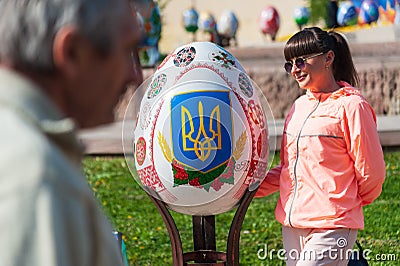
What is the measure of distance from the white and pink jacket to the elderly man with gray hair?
247 cm

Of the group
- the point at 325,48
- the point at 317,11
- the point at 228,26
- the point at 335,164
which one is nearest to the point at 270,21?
the point at 228,26

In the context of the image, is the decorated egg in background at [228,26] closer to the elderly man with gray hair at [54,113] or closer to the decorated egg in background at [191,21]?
the decorated egg in background at [191,21]

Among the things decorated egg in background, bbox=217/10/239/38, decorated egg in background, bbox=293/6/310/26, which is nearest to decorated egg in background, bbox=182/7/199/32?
decorated egg in background, bbox=217/10/239/38

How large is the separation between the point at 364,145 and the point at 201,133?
0.70 meters

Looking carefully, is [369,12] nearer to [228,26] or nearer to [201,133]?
[228,26]

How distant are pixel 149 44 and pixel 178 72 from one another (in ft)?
34.7

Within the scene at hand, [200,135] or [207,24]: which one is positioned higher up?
[207,24]

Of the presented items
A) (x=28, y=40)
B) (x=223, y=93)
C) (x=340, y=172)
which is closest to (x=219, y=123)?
(x=223, y=93)

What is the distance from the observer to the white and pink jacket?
3.85m

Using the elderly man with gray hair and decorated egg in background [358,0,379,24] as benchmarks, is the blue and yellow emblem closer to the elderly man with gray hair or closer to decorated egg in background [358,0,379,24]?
the elderly man with gray hair

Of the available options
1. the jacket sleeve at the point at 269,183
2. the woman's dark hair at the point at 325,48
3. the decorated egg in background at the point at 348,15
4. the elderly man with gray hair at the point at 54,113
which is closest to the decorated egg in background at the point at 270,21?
the decorated egg in background at the point at 348,15

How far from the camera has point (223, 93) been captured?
3805mm

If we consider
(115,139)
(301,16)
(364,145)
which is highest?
(301,16)

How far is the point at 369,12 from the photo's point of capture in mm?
19109
